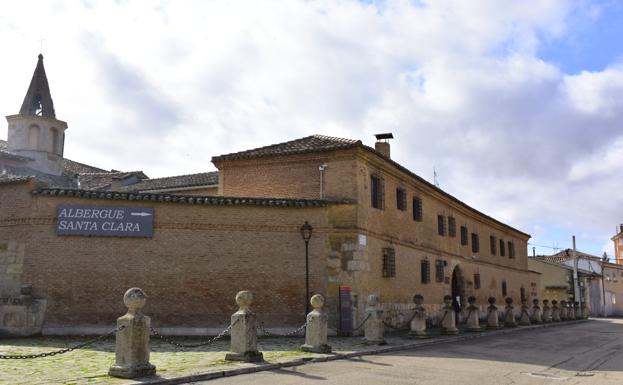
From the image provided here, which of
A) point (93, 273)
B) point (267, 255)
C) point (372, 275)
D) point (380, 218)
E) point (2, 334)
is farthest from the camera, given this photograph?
point (380, 218)

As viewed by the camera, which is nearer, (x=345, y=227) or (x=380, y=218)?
(x=345, y=227)

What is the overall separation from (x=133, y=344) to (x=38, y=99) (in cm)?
3680

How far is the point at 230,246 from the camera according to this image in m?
17.0

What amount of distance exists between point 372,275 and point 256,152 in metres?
6.24

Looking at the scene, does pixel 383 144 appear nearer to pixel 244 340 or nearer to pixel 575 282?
pixel 244 340

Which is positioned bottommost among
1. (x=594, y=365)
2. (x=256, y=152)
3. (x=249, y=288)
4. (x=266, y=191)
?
(x=594, y=365)

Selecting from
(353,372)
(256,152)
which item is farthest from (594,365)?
(256,152)

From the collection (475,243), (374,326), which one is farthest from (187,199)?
(475,243)

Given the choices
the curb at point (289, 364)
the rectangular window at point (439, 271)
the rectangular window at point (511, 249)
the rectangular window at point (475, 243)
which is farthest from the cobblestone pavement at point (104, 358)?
the rectangular window at point (511, 249)

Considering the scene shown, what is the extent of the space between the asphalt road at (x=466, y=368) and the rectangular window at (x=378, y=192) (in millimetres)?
5726

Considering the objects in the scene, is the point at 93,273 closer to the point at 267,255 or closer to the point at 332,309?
the point at 267,255

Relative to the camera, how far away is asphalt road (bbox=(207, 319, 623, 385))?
9.60 meters

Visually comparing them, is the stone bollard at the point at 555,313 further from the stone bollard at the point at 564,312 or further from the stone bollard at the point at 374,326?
the stone bollard at the point at 374,326

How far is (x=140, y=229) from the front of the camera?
1642 cm
